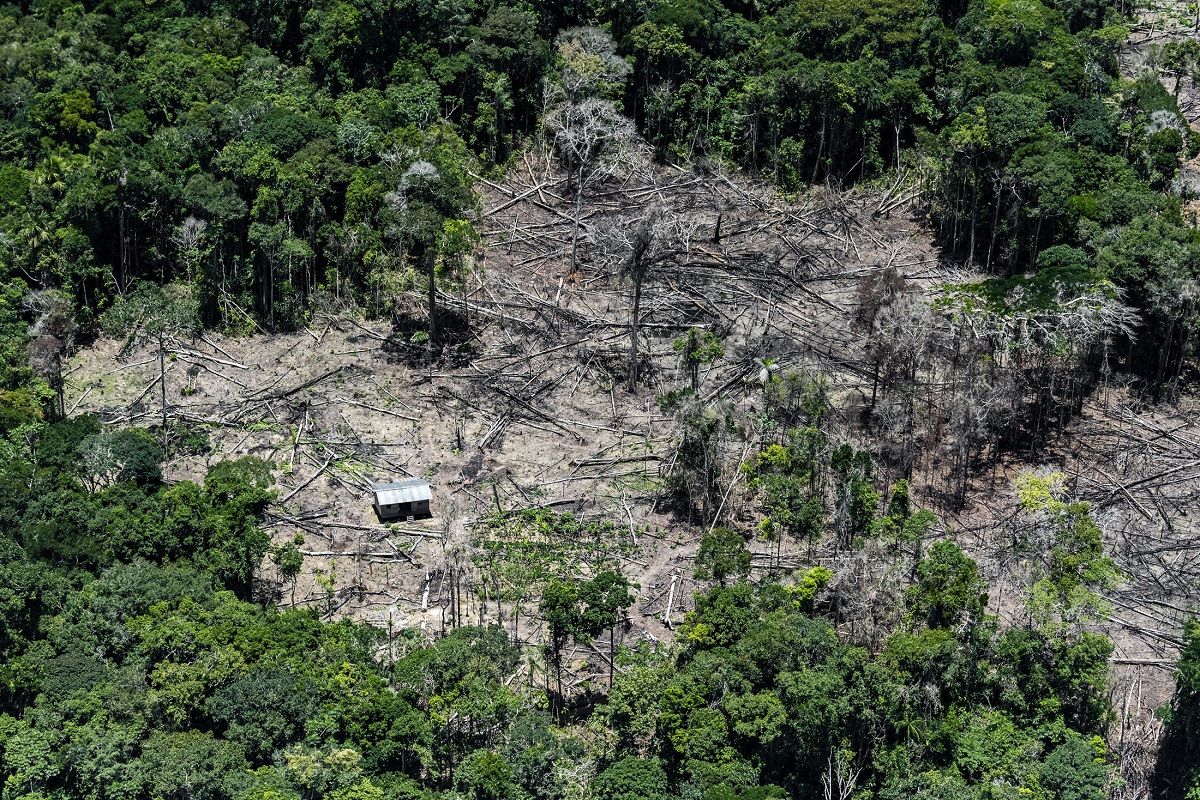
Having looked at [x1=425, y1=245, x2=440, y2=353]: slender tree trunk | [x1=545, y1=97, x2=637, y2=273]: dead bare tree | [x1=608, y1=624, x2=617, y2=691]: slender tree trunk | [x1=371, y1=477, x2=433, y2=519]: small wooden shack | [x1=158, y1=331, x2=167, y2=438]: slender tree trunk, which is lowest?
[x1=608, y1=624, x2=617, y2=691]: slender tree trunk

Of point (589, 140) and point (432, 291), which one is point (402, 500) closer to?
point (432, 291)

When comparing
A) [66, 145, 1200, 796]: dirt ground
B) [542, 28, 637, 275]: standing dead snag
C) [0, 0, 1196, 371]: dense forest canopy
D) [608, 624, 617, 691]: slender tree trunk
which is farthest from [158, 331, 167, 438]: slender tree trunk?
[542, 28, 637, 275]: standing dead snag

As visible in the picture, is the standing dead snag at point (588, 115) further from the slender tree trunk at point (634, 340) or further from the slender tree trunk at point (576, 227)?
the slender tree trunk at point (634, 340)

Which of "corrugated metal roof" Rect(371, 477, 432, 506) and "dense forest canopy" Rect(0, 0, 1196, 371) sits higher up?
"dense forest canopy" Rect(0, 0, 1196, 371)

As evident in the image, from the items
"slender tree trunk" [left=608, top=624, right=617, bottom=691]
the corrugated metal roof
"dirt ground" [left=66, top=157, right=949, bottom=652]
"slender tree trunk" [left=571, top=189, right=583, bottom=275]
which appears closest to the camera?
"slender tree trunk" [left=608, top=624, right=617, bottom=691]

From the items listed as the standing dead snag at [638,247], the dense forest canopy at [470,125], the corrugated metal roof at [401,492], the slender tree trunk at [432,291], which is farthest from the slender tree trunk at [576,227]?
the corrugated metal roof at [401,492]

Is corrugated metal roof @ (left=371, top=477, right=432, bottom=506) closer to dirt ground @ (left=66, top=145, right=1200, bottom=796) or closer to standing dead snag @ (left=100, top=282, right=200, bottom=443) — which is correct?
dirt ground @ (left=66, top=145, right=1200, bottom=796)
